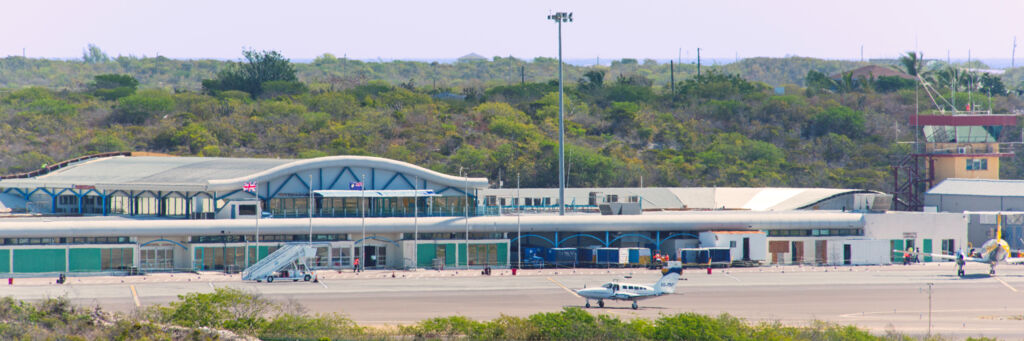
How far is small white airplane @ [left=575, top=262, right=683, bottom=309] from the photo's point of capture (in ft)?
212

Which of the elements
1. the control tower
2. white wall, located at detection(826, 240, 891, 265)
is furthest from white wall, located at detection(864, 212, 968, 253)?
the control tower

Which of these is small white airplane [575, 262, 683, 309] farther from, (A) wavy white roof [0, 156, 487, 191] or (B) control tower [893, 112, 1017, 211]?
(B) control tower [893, 112, 1017, 211]

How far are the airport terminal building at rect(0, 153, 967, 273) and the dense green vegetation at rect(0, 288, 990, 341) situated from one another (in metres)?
23.8

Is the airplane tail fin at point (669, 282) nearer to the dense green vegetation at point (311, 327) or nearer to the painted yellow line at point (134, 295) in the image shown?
the dense green vegetation at point (311, 327)

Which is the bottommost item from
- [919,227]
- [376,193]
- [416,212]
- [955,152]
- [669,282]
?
[669,282]

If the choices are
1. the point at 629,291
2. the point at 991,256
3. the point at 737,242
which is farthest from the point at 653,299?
the point at 991,256

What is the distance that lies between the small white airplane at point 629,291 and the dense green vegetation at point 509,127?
2416 inches

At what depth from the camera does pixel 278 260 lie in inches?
3004

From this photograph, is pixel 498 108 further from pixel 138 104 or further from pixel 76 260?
pixel 76 260

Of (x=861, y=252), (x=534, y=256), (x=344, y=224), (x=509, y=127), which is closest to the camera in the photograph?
(x=344, y=224)

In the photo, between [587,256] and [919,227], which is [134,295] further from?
[919,227]

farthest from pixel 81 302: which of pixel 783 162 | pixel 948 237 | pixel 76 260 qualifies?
pixel 783 162

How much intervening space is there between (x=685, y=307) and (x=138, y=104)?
11056 cm

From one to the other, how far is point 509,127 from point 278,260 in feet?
248
